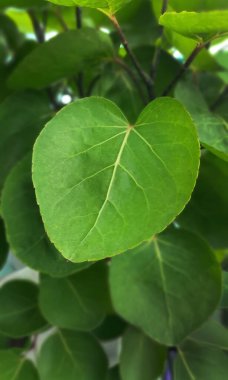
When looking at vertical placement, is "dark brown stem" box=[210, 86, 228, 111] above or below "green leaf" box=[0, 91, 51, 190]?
below

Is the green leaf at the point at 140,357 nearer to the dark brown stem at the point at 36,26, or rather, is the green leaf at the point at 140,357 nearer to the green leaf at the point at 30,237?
the green leaf at the point at 30,237

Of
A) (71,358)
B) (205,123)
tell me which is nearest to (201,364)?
(71,358)

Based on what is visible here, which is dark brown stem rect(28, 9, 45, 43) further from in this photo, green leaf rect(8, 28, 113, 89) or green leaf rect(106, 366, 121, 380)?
green leaf rect(106, 366, 121, 380)

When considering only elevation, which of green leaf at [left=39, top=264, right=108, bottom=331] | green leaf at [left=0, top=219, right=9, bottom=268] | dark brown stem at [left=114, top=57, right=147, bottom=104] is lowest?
green leaf at [left=39, top=264, right=108, bottom=331]

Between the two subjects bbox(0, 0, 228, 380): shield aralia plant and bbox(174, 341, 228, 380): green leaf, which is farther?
bbox(174, 341, 228, 380): green leaf

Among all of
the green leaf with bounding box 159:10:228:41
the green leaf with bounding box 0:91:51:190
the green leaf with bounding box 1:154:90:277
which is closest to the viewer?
the green leaf with bounding box 159:10:228:41

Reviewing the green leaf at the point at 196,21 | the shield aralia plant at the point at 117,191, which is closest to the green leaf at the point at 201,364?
the shield aralia plant at the point at 117,191

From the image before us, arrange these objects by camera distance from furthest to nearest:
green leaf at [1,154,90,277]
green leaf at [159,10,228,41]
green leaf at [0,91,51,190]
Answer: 1. green leaf at [0,91,51,190]
2. green leaf at [1,154,90,277]
3. green leaf at [159,10,228,41]

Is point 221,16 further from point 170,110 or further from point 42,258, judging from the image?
point 42,258

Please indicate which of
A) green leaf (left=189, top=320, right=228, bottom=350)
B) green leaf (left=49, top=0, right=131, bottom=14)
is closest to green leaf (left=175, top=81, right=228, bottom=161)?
green leaf (left=49, top=0, right=131, bottom=14)
